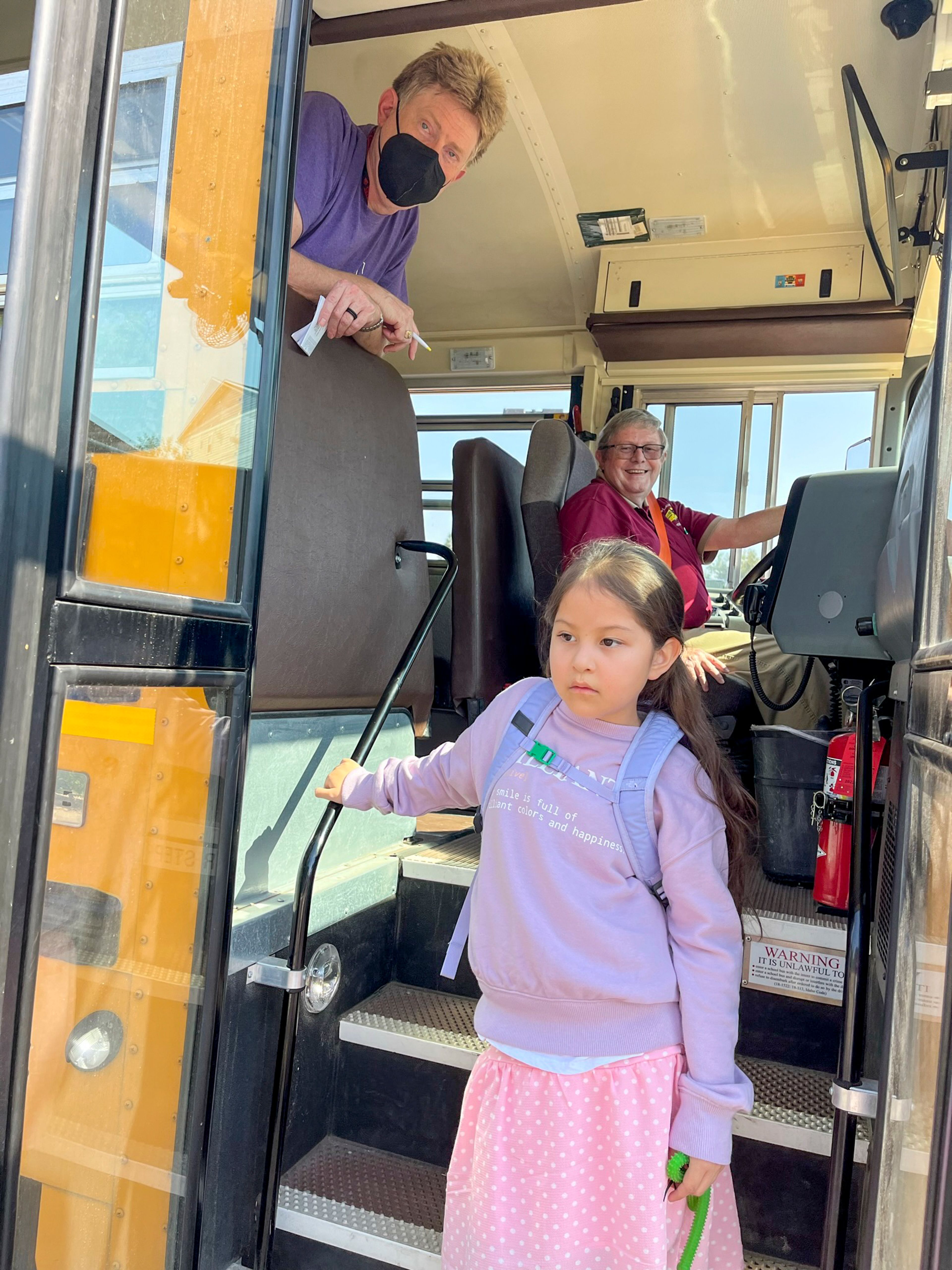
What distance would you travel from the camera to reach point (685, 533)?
9.94 feet

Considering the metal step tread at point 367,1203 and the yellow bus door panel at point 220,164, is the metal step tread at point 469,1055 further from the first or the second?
the yellow bus door panel at point 220,164

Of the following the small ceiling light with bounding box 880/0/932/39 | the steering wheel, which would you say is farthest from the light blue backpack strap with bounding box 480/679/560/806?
the small ceiling light with bounding box 880/0/932/39

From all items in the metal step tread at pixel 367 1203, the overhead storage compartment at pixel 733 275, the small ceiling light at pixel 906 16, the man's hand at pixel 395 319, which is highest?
the small ceiling light at pixel 906 16

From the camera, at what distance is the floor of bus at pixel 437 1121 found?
5.05 feet

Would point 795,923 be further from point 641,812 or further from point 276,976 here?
point 276,976

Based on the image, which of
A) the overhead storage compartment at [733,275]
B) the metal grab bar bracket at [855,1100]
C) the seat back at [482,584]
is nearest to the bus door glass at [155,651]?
the metal grab bar bracket at [855,1100]

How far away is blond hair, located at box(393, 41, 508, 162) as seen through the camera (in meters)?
2.03

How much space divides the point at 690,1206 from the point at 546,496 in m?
1.74

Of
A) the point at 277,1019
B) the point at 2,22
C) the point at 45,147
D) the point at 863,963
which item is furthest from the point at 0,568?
the point at 2,22

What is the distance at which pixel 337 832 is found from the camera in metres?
2.05

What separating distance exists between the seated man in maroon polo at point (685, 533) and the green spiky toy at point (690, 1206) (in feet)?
4.15

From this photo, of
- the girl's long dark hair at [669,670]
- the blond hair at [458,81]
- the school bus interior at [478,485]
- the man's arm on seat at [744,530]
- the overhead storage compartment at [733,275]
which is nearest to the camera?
the school bus interior at [478,485]

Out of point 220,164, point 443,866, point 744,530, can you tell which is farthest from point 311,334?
point 744,530

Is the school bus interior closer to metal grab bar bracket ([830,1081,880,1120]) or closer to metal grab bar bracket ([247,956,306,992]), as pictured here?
metal grab bar bracket ([247,956,306,992])
